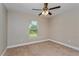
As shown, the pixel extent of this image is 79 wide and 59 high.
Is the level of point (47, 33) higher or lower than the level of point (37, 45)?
higher

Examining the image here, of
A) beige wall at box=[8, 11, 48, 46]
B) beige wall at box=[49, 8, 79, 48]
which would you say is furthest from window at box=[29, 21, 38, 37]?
beige wall at box=[49, 8, 79, 48]

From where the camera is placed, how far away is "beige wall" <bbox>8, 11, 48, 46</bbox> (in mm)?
1042

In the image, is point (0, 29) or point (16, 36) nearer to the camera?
point (0, 29)

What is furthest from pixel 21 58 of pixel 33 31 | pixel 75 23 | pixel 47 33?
pixel 75 23

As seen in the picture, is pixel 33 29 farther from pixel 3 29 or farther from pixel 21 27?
pixel 3 29

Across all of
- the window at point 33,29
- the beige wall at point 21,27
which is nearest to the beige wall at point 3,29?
the beige wall at point 21,27

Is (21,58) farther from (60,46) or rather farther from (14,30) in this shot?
(60,46)

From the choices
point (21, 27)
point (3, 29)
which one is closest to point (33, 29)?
point (21, 27)

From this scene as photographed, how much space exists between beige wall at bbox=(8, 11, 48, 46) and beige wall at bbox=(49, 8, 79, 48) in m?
0.11

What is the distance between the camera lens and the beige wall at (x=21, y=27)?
1.04 meters

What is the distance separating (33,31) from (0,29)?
14.7 inches

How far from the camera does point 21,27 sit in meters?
1.10

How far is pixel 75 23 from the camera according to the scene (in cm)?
114

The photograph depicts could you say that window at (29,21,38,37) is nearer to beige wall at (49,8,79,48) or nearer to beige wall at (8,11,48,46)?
beige wall at (8,11,48,46)
